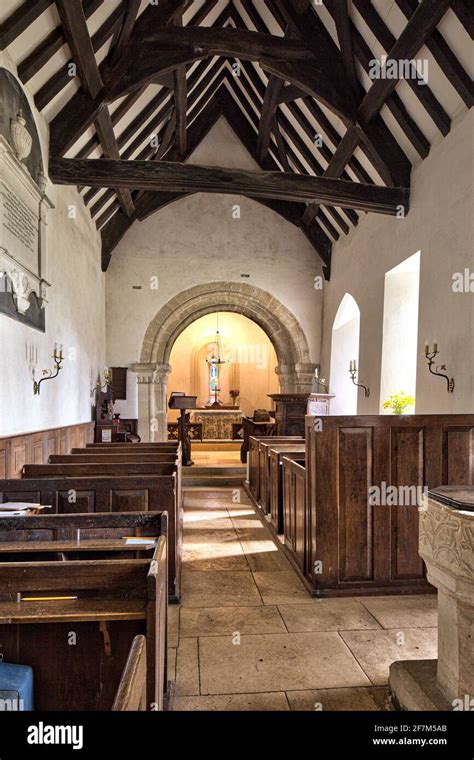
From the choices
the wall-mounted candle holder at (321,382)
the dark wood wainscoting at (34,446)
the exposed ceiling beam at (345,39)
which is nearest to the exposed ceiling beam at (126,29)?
the exposed ceiling beam at (345,39)

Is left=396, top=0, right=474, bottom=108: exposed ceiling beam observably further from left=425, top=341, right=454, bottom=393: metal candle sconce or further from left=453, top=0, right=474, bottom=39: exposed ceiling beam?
left=425, top=341, right=454, bottom=393: metal candle sconce

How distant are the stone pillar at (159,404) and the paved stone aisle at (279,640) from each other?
18.2 feet

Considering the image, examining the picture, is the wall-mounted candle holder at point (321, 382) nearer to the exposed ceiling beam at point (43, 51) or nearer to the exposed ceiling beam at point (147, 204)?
the exposed ceiling beam at point (147, 204)

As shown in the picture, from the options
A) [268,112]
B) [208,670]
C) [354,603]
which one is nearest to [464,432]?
[354,603]

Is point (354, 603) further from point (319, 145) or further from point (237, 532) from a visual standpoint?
point (319, 145)

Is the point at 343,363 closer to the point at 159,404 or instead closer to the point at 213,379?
the point at 159,404

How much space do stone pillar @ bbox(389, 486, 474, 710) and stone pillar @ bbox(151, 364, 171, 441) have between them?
7.80 meters

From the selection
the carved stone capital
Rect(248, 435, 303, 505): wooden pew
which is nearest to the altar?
the carved stone capital

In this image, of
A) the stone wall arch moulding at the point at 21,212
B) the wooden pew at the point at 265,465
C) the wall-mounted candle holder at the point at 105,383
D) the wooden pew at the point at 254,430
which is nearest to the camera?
the stone wall arch moulding at the point at 21,212

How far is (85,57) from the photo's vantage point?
4840mm

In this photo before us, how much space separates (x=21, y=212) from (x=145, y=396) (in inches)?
214

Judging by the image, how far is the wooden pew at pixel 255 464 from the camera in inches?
262

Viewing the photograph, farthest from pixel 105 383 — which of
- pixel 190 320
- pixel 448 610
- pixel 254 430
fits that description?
pixel 448 610

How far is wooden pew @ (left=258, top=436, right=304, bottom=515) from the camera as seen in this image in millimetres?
5840
